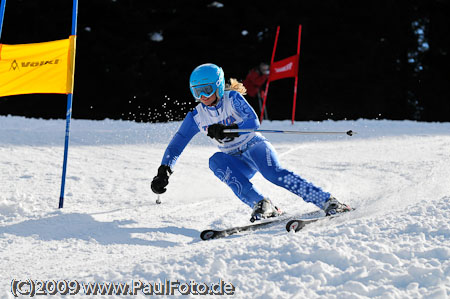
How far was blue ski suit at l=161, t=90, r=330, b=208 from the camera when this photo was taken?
364 centimetres

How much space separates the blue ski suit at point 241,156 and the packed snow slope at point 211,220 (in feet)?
→ 1.02

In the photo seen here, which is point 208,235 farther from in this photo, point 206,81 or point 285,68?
point 285,68

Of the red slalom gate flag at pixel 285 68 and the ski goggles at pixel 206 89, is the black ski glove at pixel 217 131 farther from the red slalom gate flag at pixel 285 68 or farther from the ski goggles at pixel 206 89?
the red slalom gate flag at pixel 285 68

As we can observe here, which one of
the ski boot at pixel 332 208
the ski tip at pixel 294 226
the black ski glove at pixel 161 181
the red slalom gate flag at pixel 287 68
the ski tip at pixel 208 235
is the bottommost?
the ski tip at pixel 208 235

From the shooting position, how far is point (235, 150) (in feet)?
12.7

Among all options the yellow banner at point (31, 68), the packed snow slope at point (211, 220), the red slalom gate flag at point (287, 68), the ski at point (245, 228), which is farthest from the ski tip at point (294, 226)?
the red slalom gate flag at point (287, 68)

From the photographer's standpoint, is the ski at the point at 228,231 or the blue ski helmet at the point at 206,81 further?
the blue ski helmet at the point at 206,81

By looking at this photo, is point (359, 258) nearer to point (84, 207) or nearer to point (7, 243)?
point (7, 243)

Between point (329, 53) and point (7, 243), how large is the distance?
14571 millimetres

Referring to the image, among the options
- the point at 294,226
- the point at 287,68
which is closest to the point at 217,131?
the point at 294,226

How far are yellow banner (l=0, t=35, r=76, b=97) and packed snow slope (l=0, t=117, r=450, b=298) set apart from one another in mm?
872

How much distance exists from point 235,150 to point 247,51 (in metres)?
12.5

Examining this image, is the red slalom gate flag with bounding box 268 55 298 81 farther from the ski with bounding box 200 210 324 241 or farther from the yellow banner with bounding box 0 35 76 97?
the ski with bounding box 200 210 324 241

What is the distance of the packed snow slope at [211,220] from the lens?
7.10 feet
